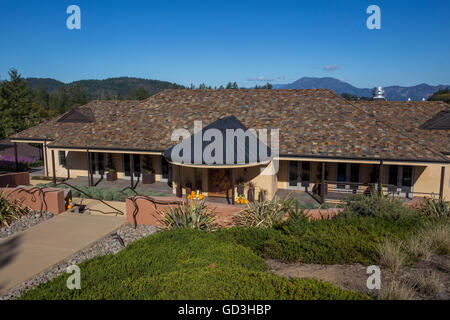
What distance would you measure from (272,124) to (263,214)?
8.41 m

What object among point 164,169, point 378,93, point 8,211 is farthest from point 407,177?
point 8,211

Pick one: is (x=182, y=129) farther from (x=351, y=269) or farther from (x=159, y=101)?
(x=351, y=269)

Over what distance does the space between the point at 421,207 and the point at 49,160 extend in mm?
21168

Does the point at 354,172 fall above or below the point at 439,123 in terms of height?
below

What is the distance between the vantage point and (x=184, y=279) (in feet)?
17.6

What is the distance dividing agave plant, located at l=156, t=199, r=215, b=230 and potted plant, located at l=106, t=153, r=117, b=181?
10629 mm

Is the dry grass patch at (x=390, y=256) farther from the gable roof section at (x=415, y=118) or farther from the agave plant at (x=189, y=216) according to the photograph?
the gable roof section at (x=415, y=118)

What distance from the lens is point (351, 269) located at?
6.88 meters

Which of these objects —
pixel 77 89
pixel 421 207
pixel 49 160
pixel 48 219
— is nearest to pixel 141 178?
pixel 49 160

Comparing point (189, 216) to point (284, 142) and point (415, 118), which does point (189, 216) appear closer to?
point (284, 142)

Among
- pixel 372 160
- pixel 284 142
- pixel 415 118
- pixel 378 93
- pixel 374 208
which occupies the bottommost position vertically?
pixel 374 208

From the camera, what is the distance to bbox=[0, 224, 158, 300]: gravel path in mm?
6801

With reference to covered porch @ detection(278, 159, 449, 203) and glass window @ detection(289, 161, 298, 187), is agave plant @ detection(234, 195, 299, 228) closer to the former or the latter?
covered porch @ detection(278, 159, 449, 203)

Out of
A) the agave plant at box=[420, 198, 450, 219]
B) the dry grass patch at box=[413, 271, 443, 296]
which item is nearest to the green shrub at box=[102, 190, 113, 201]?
the agave plant at box=[420, 198, 450, 219]
